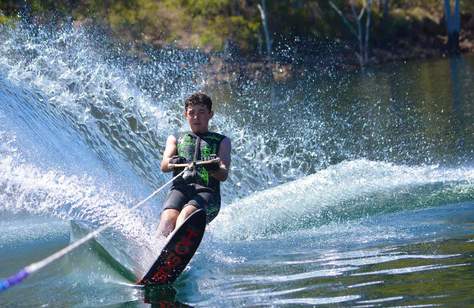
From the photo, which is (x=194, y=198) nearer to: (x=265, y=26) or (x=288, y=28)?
(x=265, y=26)

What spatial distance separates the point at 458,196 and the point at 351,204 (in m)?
1.12

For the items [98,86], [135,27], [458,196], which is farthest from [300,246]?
[135,27]

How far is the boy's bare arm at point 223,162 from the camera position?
826 cm

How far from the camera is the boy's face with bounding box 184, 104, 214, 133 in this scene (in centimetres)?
857

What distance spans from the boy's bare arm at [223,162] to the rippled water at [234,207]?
0.68 meters

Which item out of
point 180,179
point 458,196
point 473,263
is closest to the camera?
point 473,263

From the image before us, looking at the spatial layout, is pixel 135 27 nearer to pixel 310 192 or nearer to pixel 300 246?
pixel 310 192

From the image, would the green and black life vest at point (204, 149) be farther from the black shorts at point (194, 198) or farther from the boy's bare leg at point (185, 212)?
the boy's bare leg at point (185, 212)

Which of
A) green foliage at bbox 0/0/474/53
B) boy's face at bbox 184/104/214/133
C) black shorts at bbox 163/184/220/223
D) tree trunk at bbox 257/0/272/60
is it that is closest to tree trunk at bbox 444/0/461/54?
green foliage at bbox 0/0/474/53

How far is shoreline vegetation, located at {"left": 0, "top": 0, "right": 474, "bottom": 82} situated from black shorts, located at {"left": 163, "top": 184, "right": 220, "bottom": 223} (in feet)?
96.3

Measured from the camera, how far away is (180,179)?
8.30 metres

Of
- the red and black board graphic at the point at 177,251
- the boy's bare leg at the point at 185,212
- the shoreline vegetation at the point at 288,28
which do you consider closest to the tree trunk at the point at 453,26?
the shoreline vegetation at the point at 288,28

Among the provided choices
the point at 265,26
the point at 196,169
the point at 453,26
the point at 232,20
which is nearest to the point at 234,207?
the point at 196,169

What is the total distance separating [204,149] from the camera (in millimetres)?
8547
